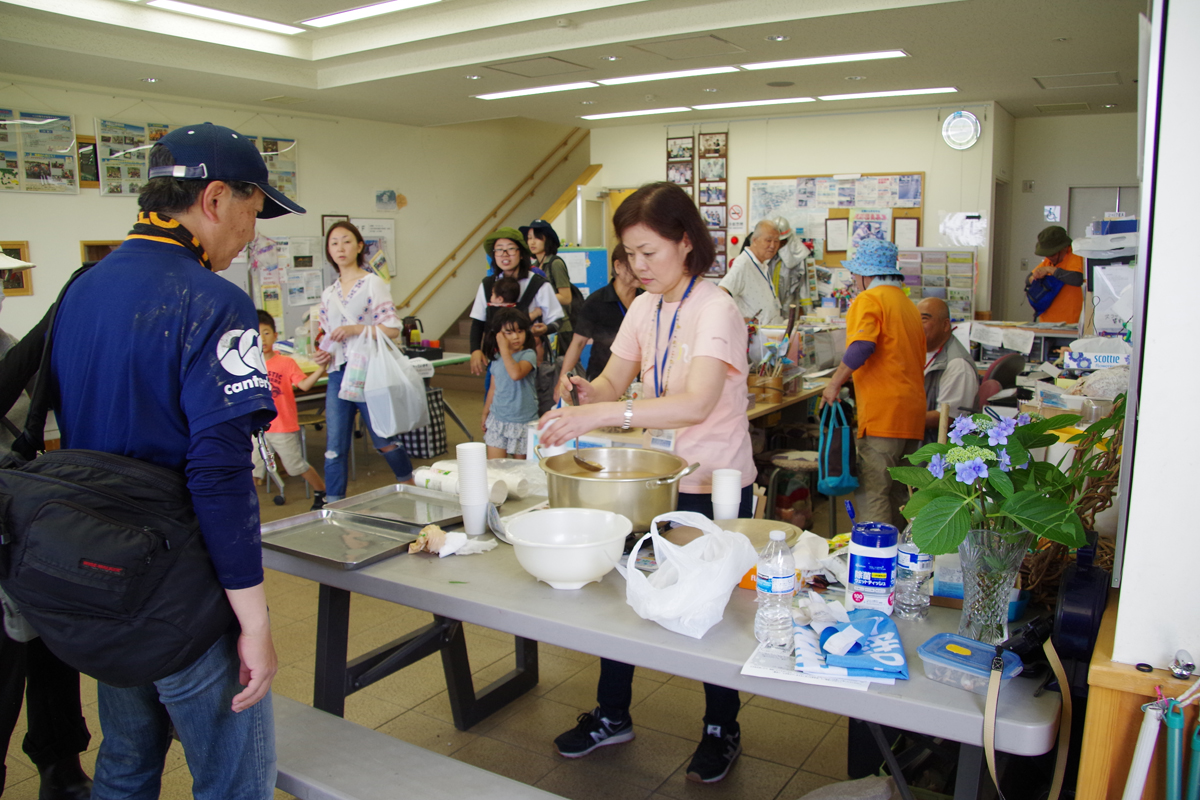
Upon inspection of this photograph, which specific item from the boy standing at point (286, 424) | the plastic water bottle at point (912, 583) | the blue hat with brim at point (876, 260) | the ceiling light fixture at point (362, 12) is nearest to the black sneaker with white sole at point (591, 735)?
the plastic water bottle at point (912, 583)

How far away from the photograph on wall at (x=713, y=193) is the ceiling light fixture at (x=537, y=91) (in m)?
2.70

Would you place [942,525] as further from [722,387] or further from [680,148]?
[680,148]

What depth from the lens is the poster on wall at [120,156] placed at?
677 centimetres

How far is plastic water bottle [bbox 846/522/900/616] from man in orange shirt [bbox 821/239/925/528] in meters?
2.23

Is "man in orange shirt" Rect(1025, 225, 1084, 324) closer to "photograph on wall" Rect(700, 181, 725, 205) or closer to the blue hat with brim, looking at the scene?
the blue hat with brim

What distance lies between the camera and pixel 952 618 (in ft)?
4.96

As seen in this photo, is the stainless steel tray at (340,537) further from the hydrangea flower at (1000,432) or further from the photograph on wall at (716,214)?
the photograph on wall at (716,214)

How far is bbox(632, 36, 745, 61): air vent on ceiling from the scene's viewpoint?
5582mm

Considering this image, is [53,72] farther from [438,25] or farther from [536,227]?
[536,227]

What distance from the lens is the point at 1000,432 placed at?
1.38m

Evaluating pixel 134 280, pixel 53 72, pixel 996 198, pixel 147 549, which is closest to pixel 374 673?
pixel 147 549

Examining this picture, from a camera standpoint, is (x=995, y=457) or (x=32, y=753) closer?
(x=995, y=457)

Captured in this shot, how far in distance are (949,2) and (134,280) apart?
4767 millimetres

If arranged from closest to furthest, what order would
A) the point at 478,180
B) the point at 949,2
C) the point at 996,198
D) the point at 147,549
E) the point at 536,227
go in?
the point at 147,549, the point at 949,2, the point at 536,227, the point at 996,198, the point at 478,180
